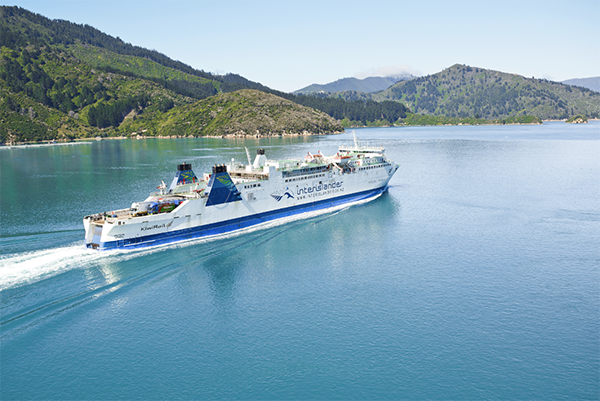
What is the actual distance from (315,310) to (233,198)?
22643 millimetres

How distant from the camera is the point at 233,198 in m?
48.0

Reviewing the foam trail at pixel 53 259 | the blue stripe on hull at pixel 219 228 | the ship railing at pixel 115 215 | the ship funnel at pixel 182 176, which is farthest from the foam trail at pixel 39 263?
the ship funnel at pixel 182 176

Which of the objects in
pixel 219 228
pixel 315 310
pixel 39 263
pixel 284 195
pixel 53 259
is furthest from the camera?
pixel 284 195

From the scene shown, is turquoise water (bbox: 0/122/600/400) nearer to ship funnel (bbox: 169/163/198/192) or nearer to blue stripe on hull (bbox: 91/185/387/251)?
blue stripe on hull (bbox: 91/185/387/251)

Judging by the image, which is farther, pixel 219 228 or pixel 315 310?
pixel 219 228

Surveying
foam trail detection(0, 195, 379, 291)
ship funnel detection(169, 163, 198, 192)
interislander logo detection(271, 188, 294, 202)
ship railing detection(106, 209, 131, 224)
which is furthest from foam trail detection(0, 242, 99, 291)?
interislander logo detection(271, 188, 294, 202)

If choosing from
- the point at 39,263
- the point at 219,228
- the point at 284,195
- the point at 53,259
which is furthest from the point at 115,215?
the point at 284,195

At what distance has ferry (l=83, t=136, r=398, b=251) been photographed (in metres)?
40.8

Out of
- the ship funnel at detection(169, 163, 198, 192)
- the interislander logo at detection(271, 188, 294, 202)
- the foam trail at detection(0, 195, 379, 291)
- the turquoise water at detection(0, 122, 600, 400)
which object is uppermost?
the ship funnel at detection(169, 163, 198, 192)

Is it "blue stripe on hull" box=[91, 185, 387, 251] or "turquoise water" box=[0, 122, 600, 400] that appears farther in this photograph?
"blue stripe on hull" box=[91, 185, 387, 251]

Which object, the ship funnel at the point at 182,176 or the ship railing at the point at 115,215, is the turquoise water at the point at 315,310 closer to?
the ship railing at the point at 115,215

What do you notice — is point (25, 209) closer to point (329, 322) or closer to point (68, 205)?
point (68, 205)

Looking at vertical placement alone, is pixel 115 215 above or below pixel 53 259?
above

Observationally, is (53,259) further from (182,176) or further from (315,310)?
(315,310)
